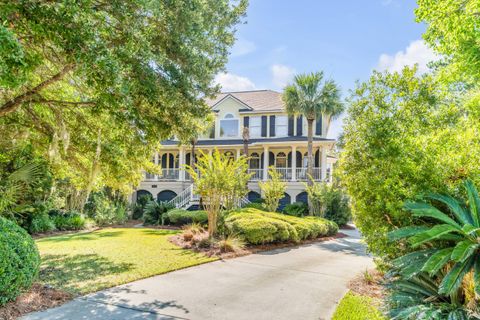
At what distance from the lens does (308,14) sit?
12.1 meters

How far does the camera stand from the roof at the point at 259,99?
27.2 m

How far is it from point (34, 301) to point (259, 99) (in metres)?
25.7

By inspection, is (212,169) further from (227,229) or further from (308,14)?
(308,14)

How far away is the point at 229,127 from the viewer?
92.0 ft

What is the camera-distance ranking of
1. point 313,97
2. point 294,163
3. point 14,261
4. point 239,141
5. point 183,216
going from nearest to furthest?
point 14,261 → point 183,216 → point 313,97 → point 294,163 → point 239,141

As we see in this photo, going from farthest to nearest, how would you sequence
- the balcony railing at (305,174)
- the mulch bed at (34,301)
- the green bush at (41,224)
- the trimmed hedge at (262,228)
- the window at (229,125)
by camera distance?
the window at (229,125), the balcony railing at (305,174), the green bush at (41,224), the trimmed hedge at (262,228), the mulch bed at (34,301)

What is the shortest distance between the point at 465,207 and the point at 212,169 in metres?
8.83

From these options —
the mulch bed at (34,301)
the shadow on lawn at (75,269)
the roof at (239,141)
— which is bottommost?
the shadow on lawn at (75,269)

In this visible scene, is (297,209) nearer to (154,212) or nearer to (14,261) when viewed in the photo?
(154,212)

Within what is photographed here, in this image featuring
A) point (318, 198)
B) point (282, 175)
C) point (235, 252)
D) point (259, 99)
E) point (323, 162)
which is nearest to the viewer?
point (235, 252)

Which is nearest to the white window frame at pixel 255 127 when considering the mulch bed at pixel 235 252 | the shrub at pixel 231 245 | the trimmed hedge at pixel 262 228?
the trimmed hedge at pixel 262 228

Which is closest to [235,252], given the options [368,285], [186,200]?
[368,285]

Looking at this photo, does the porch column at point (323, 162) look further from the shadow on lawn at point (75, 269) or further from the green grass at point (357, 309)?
the green grass at point (357, 309)

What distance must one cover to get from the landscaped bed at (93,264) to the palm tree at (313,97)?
1262 centimetres
